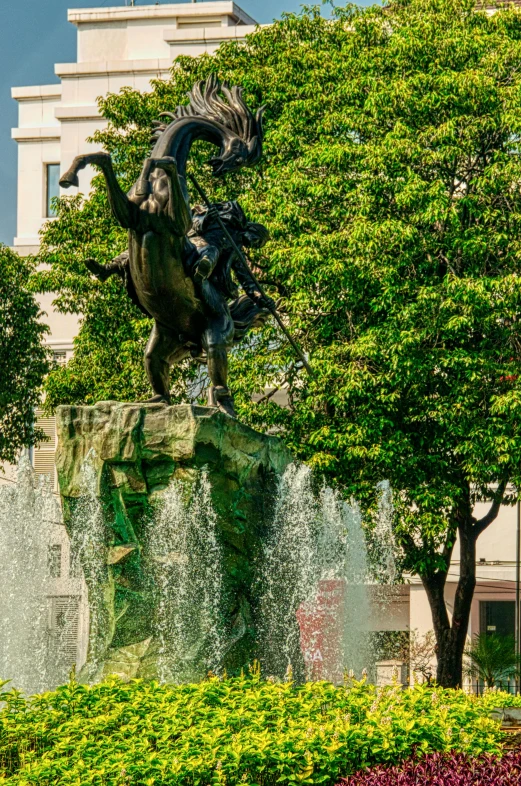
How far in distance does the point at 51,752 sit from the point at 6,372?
63.4ft

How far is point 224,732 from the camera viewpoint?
27.2ft

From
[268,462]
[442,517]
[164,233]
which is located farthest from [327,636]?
[164,233]

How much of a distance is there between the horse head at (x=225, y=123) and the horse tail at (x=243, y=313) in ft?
3.75

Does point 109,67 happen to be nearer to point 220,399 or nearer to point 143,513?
point 220,399

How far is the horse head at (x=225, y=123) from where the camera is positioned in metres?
12.3

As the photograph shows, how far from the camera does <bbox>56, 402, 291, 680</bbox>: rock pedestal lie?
36.0ft

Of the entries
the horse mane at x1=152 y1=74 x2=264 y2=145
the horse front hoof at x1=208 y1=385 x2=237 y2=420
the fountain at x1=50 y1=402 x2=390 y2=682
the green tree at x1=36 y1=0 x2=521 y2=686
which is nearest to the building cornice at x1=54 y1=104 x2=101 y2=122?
the green tree at x1=36 y1=0 x2=521 y2=686

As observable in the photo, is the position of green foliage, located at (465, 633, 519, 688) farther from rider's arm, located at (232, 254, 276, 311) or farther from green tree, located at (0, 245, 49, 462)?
rider's arm, located at (232, 254, 276, 311)

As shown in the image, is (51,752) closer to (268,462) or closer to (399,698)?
(399,698)

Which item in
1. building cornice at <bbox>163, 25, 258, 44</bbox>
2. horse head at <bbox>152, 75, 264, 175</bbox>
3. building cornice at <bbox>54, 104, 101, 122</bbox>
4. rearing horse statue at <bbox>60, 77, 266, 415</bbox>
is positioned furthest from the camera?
building cornice at <bbox>54, 104, 101, 122</bbox>

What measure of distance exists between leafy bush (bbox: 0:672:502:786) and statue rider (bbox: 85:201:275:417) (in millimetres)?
2910

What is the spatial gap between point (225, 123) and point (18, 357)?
Result: 49.8ft

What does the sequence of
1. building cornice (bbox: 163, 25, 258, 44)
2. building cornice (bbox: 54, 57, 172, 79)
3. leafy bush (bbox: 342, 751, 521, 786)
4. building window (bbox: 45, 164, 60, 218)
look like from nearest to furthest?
leafy bush (bbox: 342, 751, 521, 786), building cornice (bbox: 163, 25, 258, 44), building cornice (bbox: 54, 57, 172, 79), building window (bbox: 45, 164, 60, 218)

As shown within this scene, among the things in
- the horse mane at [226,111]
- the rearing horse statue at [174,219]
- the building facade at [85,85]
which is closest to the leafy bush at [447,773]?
the rearing horse statue at [174,219]
